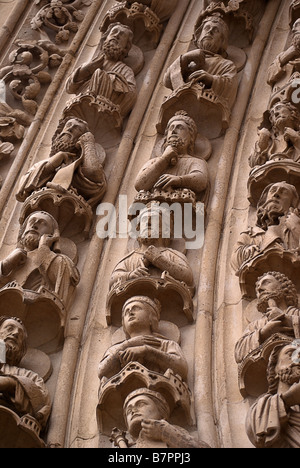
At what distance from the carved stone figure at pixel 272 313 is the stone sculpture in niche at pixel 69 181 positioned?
1.07m

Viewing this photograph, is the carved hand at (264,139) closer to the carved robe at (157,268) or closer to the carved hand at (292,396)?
the carved robe at (157,268)

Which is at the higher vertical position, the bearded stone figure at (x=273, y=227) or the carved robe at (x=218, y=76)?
the carved robe at (x=218, y=76)

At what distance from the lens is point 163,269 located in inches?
170

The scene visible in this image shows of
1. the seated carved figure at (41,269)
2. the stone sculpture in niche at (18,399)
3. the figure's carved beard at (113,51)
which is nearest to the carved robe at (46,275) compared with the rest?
the seated carved figure at (41,269)

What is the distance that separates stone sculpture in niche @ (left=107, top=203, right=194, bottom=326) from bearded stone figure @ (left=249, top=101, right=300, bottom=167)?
24.0 inches

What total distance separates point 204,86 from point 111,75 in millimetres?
525

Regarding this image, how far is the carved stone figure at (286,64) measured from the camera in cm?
529

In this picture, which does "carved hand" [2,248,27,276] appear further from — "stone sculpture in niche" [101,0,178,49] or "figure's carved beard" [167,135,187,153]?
"stone sculpture in niche" [101,0,178,49]

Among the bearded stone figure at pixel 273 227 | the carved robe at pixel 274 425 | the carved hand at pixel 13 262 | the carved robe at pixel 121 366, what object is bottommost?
the carved robe at pixel 274 425

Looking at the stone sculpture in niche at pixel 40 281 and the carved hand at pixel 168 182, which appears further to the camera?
the carved hand at pixel 168 182

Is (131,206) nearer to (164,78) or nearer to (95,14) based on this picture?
(164,78)

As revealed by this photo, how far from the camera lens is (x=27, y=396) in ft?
12.5

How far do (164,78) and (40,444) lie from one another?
2437mm
